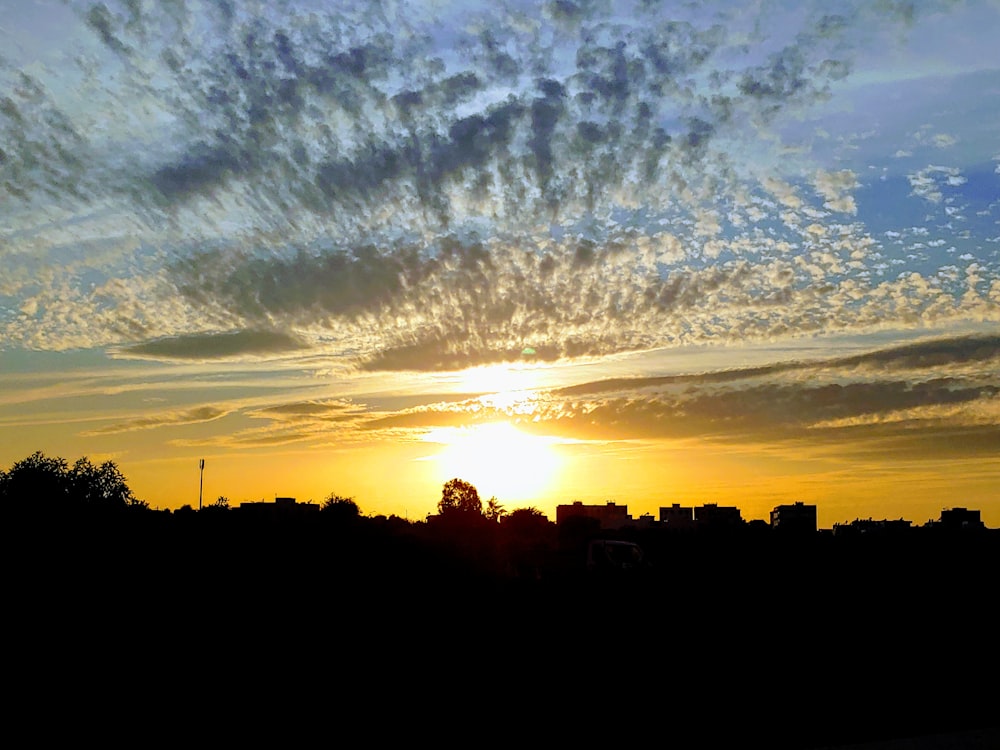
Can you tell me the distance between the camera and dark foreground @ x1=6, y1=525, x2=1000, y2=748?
533 inches

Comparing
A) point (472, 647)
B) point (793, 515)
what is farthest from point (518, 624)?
point (793, 515)

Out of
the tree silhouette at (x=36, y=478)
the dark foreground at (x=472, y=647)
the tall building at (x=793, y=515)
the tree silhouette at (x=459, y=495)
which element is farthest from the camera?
the tree silhouette at (x=459, y=495)

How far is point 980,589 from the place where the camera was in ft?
100

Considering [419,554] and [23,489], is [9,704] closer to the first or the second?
[419,554]

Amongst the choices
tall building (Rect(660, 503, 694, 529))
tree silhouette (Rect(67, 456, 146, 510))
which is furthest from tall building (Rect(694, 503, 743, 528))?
tree silhouette (Rect(67, 456, 146, 510))

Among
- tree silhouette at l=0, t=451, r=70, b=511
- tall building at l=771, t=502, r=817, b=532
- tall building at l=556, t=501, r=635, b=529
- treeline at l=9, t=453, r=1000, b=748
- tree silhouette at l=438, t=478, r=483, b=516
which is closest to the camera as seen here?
treeline at l=9, t=453, r=1000, b=748

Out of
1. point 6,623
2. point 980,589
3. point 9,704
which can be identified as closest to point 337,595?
point 6,623

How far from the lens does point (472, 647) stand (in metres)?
18.0

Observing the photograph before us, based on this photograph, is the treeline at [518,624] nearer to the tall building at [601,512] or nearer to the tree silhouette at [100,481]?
the tree silhouette at [100,481]

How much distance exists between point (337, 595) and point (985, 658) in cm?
1294

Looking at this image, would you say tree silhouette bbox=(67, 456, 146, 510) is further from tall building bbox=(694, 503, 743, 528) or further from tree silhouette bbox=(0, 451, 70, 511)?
tall building bbox=(694, 503, 743, 528)

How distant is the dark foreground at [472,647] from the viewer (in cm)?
1355

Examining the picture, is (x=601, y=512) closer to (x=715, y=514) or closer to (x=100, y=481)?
(x=715, y=514)

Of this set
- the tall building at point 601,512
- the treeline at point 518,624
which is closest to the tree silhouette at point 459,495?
the tall building at point 601,512
